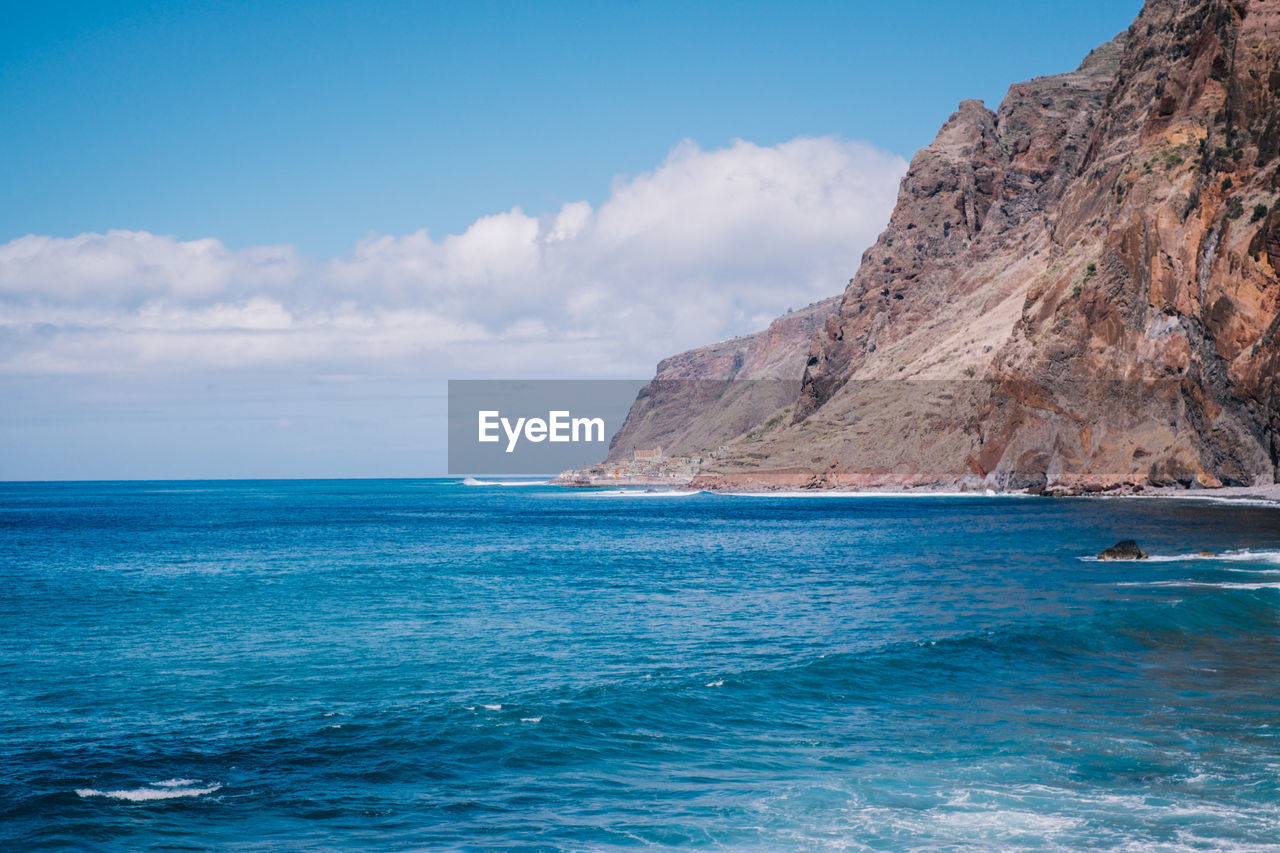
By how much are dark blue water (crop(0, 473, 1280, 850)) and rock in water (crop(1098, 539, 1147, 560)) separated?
1782 mm

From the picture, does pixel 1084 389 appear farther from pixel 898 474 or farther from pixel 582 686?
pixel 582 686

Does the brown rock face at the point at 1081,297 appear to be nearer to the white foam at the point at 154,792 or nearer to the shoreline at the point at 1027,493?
the shoreline at the point at 1027,493

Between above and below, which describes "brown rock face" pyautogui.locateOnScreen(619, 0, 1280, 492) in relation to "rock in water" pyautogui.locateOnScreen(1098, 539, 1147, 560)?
above

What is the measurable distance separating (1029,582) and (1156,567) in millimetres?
6710

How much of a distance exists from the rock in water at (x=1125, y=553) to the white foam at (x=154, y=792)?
1526 inches

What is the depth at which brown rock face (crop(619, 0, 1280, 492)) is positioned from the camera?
74.3 m

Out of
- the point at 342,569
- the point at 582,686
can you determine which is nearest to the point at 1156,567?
the point at 582,686

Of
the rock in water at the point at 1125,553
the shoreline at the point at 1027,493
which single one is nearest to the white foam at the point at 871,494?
the shoreline at the point at 1027,493

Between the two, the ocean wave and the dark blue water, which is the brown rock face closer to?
the ocean wave

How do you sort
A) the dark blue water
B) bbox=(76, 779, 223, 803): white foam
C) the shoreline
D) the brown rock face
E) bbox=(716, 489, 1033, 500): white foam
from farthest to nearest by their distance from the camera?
bbox=(716, 489, 1033, 500): white foam
the shoreline
the brown rock face
bbox=(76, 779, 223, 803): white foam
the dark blue water

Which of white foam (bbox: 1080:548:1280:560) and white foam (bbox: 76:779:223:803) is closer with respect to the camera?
white foam (bbox: 76:779:223:803)

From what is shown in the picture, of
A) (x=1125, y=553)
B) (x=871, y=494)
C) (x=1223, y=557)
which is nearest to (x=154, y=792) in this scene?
(x=1125, y=553)

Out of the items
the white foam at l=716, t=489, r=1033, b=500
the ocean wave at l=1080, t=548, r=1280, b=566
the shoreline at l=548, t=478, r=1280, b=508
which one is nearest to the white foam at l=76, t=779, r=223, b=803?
the ocean wave at l=1080, t=548, r=1280, b=566

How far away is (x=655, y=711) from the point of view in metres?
17.8
